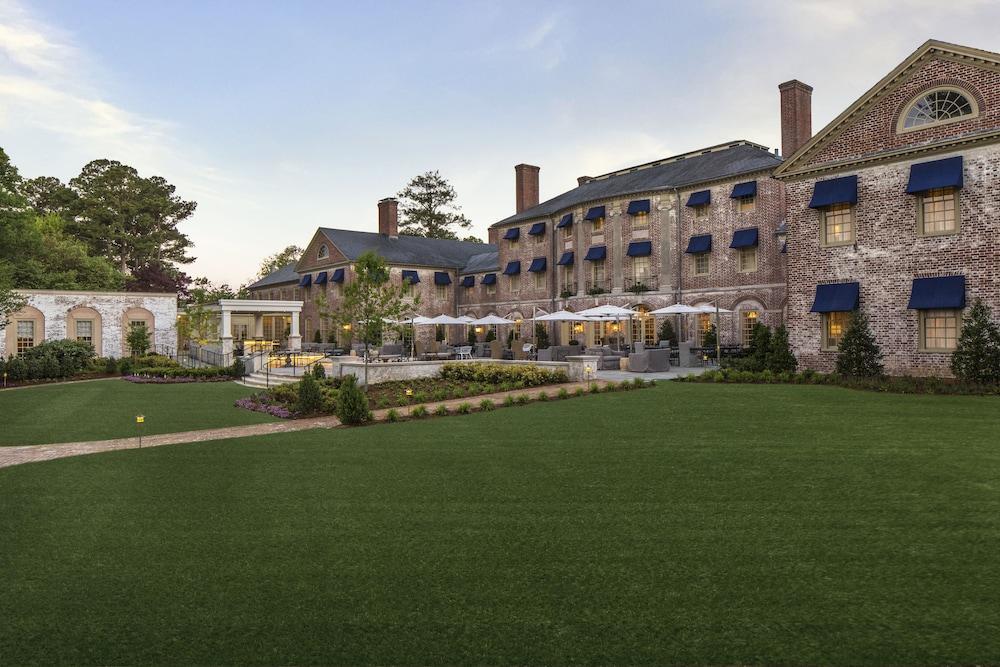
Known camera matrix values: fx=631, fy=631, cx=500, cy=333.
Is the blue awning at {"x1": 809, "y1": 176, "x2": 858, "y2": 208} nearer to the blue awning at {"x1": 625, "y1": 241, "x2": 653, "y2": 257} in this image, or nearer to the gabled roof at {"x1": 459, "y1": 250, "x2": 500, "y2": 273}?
the blue awning at {"x1": 625, "y1": 241, "x2": 653, "y2": 257}

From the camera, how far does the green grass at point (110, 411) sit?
1349 centimetres

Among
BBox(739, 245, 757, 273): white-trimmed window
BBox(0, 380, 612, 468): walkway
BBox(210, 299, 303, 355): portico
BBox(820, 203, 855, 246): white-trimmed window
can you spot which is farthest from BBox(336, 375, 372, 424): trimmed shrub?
BBox(739, 245, 757, 273): white-trimmed window

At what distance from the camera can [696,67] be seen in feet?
85.8

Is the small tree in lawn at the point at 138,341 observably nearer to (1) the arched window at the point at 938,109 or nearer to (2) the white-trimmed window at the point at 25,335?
(2) the white-trimmed window at the point at 25,335

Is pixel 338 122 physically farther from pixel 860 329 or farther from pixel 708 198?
pixel 860 329

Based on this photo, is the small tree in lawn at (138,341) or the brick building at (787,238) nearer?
the brick building at (787,238)

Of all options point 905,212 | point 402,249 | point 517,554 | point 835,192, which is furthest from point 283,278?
point 517,554

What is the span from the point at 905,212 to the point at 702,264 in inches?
562

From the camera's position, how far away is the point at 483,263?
50.6 metres

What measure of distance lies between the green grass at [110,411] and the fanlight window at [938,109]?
70.9 feet

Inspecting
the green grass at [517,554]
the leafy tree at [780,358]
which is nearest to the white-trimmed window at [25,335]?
the green grass at [517,554]

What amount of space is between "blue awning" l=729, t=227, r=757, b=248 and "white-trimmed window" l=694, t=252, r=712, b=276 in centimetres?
205

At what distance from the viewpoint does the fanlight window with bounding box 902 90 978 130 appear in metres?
19.5

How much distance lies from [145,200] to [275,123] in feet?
128
